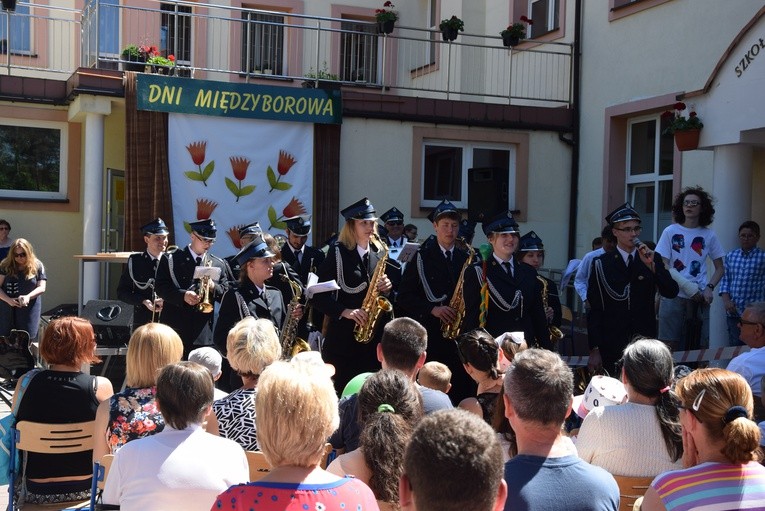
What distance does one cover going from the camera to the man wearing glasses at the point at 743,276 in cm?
877

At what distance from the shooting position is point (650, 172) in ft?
42.4

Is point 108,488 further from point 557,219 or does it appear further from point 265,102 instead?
point 557,219

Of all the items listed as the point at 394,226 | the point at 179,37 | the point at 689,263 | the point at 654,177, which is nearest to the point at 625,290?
the point at 689,263

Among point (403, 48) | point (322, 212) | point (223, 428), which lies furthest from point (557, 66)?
point (223, 428)

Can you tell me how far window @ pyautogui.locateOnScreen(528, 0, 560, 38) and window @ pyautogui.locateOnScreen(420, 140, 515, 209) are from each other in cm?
223

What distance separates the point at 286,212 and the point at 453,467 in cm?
1106

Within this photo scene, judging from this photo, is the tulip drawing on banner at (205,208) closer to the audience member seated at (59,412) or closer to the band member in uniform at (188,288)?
the band member in uniform at (188,288)

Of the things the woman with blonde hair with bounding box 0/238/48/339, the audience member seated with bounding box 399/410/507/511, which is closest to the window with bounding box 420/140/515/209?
the woman with blonde hair with bounding box 0/238/48/339

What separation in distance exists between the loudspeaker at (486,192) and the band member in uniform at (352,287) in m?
4.11

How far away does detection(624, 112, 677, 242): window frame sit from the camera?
41.1 ft

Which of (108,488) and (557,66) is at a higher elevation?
(557,66)

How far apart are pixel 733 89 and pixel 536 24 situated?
20.5ft

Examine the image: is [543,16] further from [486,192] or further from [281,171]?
[281,171]

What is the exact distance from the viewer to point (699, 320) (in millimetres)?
9188
